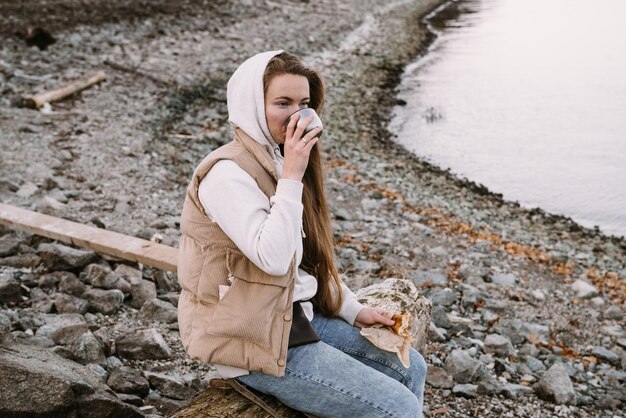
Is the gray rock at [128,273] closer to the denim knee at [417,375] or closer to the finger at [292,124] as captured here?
A: the denim knee at [417,375]

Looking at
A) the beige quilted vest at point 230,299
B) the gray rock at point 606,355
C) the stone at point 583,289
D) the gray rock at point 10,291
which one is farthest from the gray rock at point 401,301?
the stone at point 583,289

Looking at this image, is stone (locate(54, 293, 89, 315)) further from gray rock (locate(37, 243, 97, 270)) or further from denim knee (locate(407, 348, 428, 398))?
denim knee (locate(407, 348, 428, 398))

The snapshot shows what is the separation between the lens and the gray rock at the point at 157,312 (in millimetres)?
6156

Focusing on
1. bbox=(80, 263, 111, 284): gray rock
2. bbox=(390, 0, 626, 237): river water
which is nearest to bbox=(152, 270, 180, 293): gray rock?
bbox=(80, 263, 111, 284): gray rock

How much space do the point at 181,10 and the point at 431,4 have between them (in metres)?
18.6

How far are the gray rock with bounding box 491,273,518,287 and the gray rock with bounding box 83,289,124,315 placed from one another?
498cm

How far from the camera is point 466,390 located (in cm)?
609

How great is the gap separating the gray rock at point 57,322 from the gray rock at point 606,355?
5.37 meters

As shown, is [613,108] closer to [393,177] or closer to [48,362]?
[393,177]

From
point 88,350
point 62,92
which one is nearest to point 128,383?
point 88,350

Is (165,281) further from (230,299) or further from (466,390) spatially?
(230,299)

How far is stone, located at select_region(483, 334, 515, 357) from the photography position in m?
7.04

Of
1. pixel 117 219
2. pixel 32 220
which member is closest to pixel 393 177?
pixel 117 219

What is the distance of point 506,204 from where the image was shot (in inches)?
515
